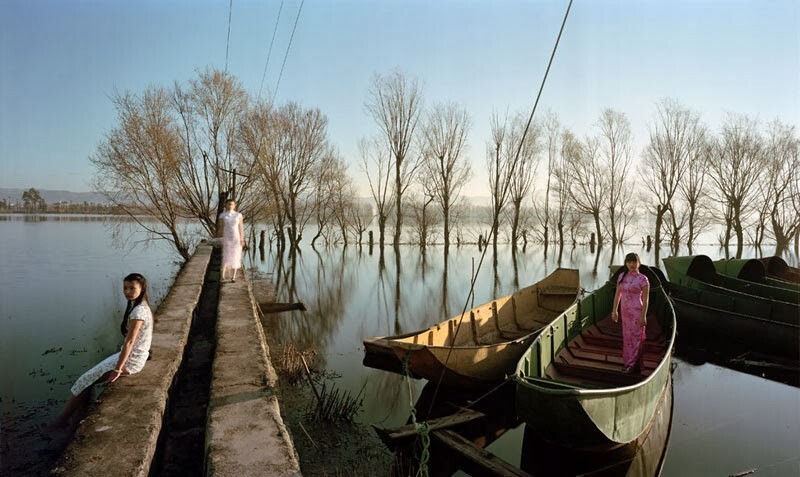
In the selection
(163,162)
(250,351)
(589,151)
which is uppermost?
(589,151)

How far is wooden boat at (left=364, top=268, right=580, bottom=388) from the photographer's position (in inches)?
228

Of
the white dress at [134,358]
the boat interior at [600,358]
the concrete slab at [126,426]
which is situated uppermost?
the white dress at [134,358]

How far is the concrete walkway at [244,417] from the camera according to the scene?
295 centimetres

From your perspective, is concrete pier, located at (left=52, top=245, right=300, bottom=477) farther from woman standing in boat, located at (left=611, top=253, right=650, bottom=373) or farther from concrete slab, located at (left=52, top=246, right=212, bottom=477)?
woman standing in boat, located at (left=611, top=253, right=650, bottom=373)

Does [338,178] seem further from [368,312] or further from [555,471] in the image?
[555,471]

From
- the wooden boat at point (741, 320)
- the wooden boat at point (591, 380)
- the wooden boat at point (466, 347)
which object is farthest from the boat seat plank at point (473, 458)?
the wooden boat at point (741, 320)

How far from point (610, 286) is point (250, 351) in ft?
25.3

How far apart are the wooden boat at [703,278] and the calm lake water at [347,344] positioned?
165 inches

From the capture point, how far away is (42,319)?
1084 centimetres

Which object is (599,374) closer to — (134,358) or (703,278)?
(134,358)

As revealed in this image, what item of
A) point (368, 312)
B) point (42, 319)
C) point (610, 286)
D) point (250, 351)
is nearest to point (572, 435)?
point (250, 351)

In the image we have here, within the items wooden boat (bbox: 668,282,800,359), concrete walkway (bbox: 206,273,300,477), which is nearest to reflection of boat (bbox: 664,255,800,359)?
wooden boat (bbox: 668,282,800,359)

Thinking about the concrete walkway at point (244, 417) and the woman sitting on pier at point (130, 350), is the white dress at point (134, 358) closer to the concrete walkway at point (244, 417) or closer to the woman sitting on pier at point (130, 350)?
the woman sitting on pier at point (130, 350)

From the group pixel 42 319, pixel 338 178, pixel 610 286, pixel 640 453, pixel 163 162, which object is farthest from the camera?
pixel 338 178
